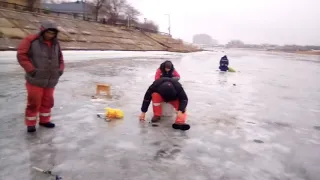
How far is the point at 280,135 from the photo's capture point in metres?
5.29

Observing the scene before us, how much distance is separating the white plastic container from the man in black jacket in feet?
0.90

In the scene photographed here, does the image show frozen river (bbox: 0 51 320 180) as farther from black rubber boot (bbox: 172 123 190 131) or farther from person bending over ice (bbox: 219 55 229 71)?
person bending over ice (bbox: 219 55 229 71)

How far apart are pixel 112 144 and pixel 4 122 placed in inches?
88.6

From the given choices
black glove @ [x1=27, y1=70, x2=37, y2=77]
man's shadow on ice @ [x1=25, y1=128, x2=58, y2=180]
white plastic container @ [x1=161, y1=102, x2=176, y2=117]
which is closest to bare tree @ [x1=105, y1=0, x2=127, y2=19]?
white plastic container @ [x1=161, y1=102, x2=176, y2=117]

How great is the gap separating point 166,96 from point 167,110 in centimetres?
60

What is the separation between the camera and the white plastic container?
6.11 m

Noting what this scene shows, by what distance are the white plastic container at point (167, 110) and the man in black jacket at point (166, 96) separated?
27cm

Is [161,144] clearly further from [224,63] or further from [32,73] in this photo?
[224,63]

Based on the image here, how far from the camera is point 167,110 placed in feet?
20.3

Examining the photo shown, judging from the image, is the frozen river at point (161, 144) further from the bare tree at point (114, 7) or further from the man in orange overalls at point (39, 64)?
the bare tree at point (114, 7)

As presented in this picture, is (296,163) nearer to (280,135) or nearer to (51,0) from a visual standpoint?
(280,135)

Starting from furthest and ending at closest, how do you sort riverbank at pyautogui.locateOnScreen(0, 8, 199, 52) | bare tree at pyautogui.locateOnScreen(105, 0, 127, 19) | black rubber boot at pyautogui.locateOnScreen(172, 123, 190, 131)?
bare tree at pyautogui.locateOnScreen(105, 0, 127, 19), riverbank at pyautogui.locateOnScreen(0, 8, 199, 52), black rubber boot at pyautogui.locateOnScreen(172, 123, 190, 131)

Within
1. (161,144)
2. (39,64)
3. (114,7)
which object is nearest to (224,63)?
(161,144)

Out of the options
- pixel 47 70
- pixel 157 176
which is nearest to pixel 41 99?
pixel 47 70
